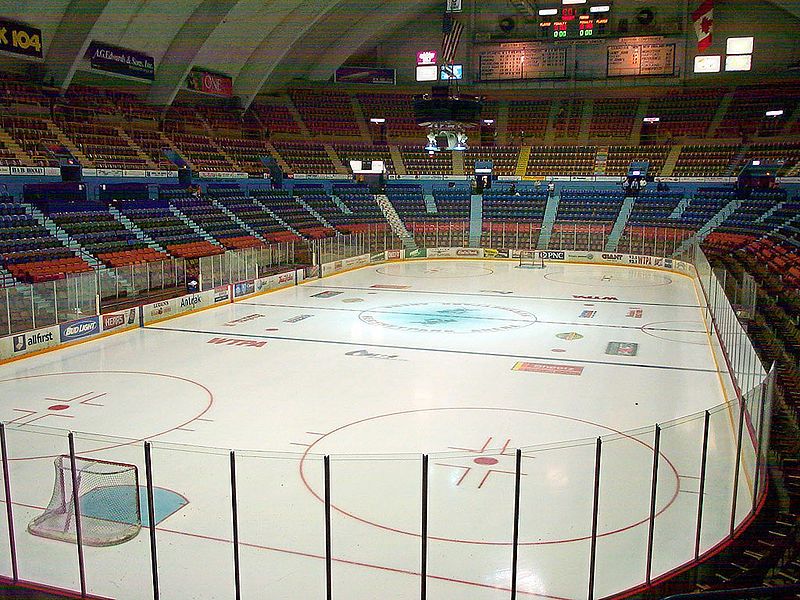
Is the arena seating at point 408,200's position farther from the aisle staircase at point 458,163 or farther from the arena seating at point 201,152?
the arena seating at point 201,152

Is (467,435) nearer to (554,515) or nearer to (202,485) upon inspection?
(554,515)

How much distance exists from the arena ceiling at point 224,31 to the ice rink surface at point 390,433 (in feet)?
43.3

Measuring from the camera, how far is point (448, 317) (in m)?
20.5

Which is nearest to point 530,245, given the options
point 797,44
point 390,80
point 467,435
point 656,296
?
point 656,296

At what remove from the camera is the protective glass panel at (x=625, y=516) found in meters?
5.83

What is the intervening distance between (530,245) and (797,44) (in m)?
19.7

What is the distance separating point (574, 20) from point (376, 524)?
39.0 m

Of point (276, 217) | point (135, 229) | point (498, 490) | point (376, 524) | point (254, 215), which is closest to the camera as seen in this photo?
point (376, 524)

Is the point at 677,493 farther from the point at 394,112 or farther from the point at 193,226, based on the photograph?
the point at 394,112

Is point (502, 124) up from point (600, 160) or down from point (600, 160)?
up

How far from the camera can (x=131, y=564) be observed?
20.9ft

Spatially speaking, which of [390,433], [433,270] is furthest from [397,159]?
[390,433]

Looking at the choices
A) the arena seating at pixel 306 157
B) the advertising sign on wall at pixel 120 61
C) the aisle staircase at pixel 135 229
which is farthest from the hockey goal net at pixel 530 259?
the advertising sign on wall at pixel 120 61

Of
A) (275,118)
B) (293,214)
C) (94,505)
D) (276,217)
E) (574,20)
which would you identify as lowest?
(94,505)
